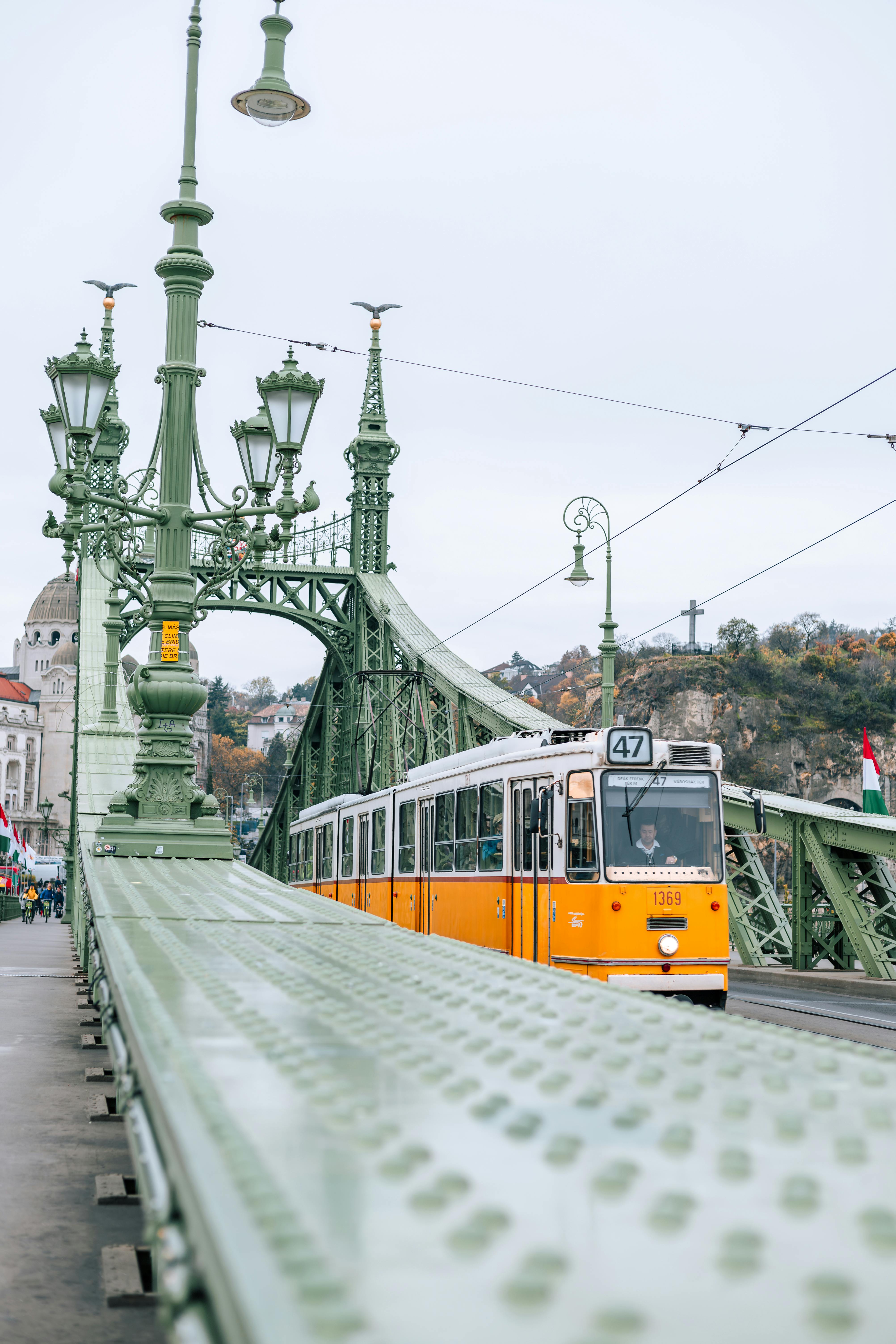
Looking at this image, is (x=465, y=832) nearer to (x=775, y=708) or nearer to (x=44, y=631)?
(x=775, y=708)

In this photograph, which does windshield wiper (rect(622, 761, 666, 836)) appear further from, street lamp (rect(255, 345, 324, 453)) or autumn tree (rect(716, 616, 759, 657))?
autumn tree (rect(716, 616, 759, 657))

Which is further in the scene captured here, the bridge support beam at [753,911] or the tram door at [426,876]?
the bridge support beam at [753,911]

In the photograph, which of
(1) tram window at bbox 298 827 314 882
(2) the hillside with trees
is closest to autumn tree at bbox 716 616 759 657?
(2) the hillside with trees

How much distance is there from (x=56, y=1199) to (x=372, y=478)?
109 ft

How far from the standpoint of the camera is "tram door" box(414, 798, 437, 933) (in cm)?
1522

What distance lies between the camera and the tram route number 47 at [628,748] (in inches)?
474

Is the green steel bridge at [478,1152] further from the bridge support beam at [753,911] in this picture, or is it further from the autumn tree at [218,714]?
the autumn tree at [218,714]

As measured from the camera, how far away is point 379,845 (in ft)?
58.5

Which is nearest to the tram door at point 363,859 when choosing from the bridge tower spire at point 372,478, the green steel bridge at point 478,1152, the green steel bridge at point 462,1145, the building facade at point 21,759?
the green steel bridge at point 462,1145

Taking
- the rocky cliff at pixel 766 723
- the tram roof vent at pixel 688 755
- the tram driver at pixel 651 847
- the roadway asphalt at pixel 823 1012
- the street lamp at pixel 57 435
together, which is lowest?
the roadway asphalt at pixel 823 1012

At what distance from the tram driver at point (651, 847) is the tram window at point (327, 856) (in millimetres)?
9803

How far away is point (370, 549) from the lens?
39.3 m

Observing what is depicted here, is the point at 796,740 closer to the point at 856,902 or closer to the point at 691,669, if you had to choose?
the point at 691,669

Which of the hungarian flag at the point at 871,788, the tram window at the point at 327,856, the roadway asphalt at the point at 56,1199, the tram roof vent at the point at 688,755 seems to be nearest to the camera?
the roadway asphalt at the point at 56,1199
